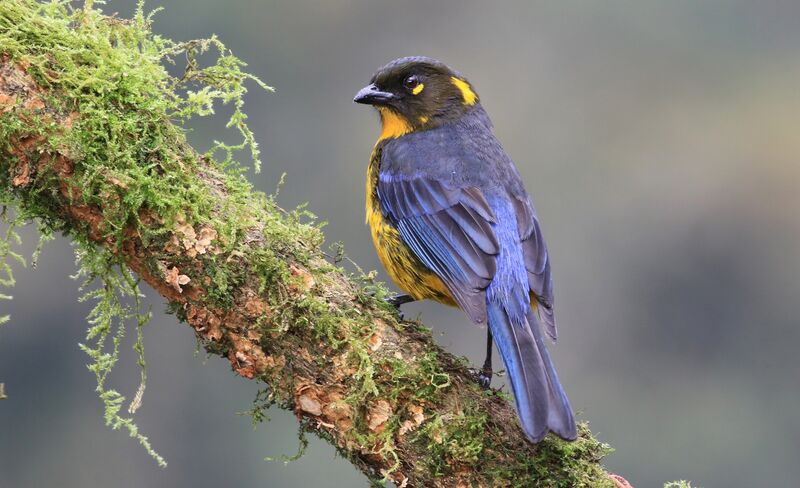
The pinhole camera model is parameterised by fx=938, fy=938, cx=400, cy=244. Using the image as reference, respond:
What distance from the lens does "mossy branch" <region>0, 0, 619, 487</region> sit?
2.93m

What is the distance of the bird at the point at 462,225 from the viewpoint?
3.17 meters

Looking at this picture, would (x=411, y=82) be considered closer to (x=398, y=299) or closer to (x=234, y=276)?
(x=398, y=299)

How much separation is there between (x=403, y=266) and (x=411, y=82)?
1192 millimetres

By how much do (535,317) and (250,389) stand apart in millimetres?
12315

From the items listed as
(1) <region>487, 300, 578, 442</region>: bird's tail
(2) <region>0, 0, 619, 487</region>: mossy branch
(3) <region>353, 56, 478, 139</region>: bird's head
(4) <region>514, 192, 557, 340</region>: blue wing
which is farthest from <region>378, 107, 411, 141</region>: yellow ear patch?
(2) <region>0, 0, 619, 487</region>: mossy branch

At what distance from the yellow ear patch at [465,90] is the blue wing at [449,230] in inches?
30.3

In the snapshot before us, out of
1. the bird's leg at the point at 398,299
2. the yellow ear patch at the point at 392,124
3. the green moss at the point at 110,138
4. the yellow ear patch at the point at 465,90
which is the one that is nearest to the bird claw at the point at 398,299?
the bird's leg at the point at 398,299

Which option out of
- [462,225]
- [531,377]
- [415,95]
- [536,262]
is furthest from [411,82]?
[531,377]

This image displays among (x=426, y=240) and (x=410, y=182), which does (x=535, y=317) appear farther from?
(x=410, y=182)

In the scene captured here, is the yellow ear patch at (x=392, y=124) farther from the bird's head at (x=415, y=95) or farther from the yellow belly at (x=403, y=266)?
the yellow belly at (x=403, y=266)

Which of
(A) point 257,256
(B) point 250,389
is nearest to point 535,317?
(A) point 257,256

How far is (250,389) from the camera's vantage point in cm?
1526

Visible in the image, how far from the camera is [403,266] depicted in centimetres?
387

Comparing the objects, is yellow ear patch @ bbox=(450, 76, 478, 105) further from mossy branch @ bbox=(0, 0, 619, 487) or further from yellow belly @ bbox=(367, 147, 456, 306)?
mossy branch @ bbox=(0, 0, 619, 487)
